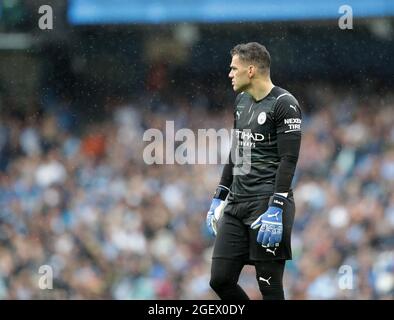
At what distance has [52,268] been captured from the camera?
510 inches

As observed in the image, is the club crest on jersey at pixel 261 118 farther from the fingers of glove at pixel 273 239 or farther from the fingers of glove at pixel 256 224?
the fingers of glove at pixel 273 239

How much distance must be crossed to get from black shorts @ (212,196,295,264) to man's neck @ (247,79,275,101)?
0.67 meters

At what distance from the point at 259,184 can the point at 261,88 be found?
2.05 feet

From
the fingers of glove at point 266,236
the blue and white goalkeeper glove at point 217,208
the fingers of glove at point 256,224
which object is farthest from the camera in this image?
the blue and white goalkeeper glove at point 217,208

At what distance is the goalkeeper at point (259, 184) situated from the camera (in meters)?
5.97

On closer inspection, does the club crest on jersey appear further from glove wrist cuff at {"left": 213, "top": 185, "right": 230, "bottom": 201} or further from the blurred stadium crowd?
the blurred stadium crowd

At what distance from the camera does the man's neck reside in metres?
6.18

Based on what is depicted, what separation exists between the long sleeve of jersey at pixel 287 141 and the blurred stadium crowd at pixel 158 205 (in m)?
5.56

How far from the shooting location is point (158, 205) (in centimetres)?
1335

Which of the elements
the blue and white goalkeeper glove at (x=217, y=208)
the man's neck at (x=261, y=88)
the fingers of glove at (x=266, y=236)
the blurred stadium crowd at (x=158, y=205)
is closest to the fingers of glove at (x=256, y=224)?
the fingers of glove at (x=266, y=236)

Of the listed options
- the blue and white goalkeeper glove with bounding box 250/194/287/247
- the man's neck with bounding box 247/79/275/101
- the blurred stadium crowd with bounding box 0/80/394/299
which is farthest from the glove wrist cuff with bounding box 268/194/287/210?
the blurred stadium crowd with bounding box 0/80/394/299
